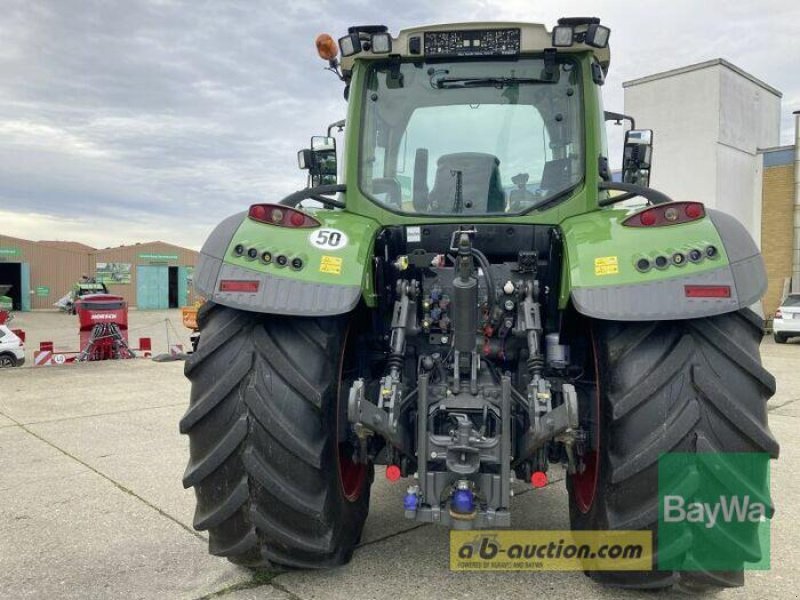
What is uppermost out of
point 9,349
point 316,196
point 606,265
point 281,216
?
point 316,196

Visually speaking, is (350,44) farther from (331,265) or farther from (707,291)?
(707,291)

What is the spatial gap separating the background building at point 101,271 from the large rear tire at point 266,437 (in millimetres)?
39779

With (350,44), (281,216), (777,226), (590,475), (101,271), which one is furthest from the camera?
(101,271)

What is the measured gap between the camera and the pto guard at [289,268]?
2.53m

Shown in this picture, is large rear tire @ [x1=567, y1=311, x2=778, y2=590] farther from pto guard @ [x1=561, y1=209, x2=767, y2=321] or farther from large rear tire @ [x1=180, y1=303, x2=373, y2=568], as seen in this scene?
large rear tire @ [x1=180, y1=303, x2=373, y2=568]

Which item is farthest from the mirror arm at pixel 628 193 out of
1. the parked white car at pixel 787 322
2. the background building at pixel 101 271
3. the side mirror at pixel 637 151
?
the background building at pixel 101 271

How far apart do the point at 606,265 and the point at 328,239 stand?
45.7 inches

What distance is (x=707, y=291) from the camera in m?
2.36

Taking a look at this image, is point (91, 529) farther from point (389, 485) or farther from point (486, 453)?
point (486, 453)

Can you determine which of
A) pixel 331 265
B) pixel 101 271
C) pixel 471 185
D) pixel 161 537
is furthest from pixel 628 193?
pixel 101 271

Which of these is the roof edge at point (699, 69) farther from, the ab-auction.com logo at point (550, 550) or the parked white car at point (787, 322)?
the ab-auction.com logo at point (550, 550)

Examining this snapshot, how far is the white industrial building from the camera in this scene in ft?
69.5

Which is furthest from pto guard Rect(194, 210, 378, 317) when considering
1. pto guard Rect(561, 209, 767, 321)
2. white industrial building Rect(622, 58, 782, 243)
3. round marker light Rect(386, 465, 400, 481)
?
white industrial building Rect(622, 58, 782, 243)

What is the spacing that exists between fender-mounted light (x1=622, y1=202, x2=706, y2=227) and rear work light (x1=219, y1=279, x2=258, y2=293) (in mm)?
1565
